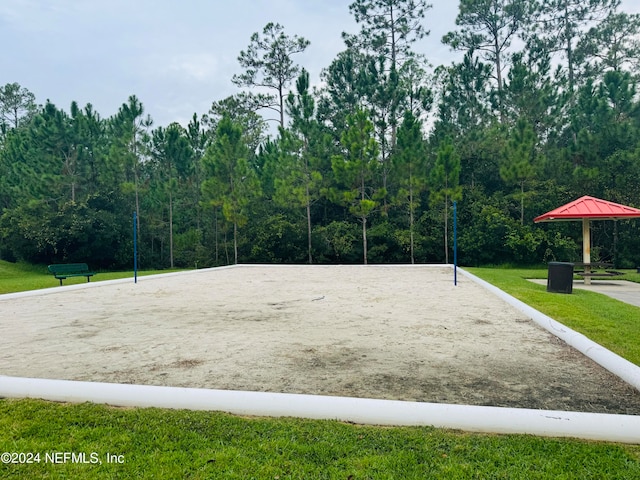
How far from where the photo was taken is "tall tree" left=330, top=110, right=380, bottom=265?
64.4ft

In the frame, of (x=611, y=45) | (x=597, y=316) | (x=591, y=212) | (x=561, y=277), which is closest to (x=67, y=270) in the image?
(x=597, y=316)

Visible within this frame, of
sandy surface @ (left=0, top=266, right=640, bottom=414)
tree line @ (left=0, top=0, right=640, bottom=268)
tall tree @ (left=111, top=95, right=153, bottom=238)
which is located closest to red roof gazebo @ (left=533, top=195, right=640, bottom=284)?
sandy surface @ (left=0, top=266, right=640, bottom=414)

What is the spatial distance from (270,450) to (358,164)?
60.2ft

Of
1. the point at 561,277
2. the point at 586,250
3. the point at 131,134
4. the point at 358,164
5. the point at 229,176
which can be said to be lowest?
the point at 561,277

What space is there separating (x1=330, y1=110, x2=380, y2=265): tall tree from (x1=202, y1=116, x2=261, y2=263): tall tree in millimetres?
4251

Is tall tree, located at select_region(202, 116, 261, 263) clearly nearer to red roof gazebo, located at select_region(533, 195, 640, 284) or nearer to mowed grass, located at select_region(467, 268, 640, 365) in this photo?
red roof gazebo, located at select_region(533, 195, 640, 284)

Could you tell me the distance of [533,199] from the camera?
64.7 ft

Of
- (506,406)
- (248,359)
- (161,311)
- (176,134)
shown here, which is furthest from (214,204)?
(506,406)

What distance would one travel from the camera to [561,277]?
27.4ft

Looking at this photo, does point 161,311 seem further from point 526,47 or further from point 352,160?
point 526,47

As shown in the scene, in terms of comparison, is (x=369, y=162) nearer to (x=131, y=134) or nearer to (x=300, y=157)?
(x=300, y=157)

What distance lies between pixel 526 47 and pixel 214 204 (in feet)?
70.1

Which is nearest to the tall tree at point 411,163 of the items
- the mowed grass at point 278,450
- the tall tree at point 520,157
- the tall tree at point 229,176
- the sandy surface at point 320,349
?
the tall tree at point 520,157

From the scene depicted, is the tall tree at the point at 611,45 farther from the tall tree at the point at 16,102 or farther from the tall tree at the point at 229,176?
the tall tree at the point at 16,102
